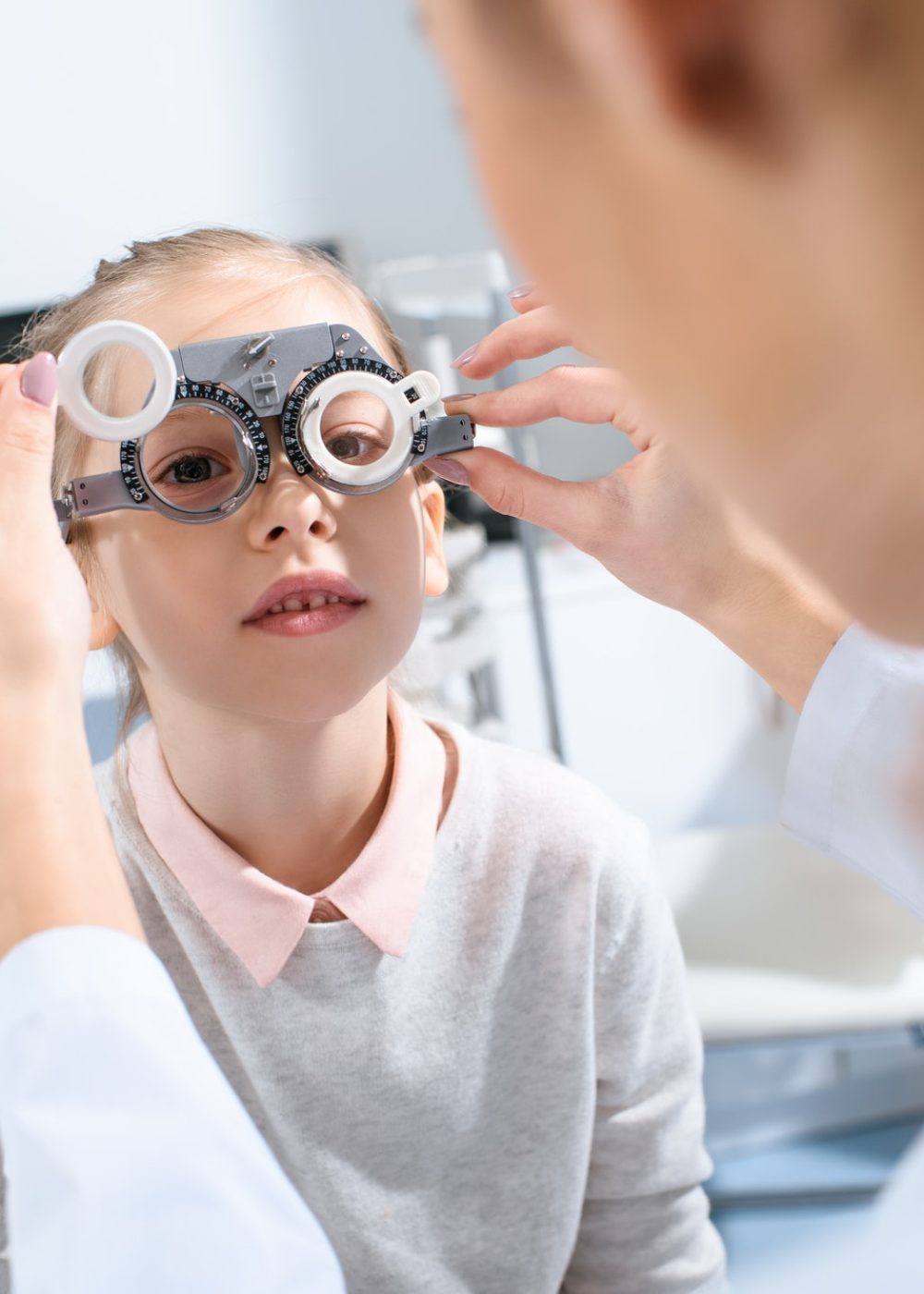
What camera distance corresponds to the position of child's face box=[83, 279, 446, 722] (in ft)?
2.34

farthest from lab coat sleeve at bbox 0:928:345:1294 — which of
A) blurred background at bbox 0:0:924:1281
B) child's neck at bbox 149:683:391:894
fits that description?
blurred background at bbox 0:0:924:1281

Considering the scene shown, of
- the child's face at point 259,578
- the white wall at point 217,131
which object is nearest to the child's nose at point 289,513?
the child's face at point 259,578

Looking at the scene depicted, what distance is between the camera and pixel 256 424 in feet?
2.30

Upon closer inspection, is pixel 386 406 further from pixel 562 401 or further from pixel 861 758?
pixel 861 758

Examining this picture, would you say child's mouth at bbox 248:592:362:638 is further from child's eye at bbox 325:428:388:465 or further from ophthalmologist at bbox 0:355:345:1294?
ophthalmologist at bbox 0:355:345:1294

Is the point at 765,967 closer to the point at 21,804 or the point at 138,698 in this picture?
the point at 138,698

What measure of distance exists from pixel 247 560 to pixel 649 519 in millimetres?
222

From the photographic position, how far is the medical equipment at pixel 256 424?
693mm

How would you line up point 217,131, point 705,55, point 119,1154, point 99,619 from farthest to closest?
point 217,131
point 99,619
point 119,1154
point 705,55

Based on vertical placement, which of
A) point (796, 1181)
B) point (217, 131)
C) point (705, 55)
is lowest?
point (796, 1181)

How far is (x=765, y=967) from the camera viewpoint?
1.35m

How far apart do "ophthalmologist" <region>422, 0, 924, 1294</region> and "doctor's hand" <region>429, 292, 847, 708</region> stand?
39 centimetres

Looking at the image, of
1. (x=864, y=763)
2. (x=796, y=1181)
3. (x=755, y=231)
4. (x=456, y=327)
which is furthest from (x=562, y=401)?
(x=456, y=327)

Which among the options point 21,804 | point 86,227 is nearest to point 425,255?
point 86,227
